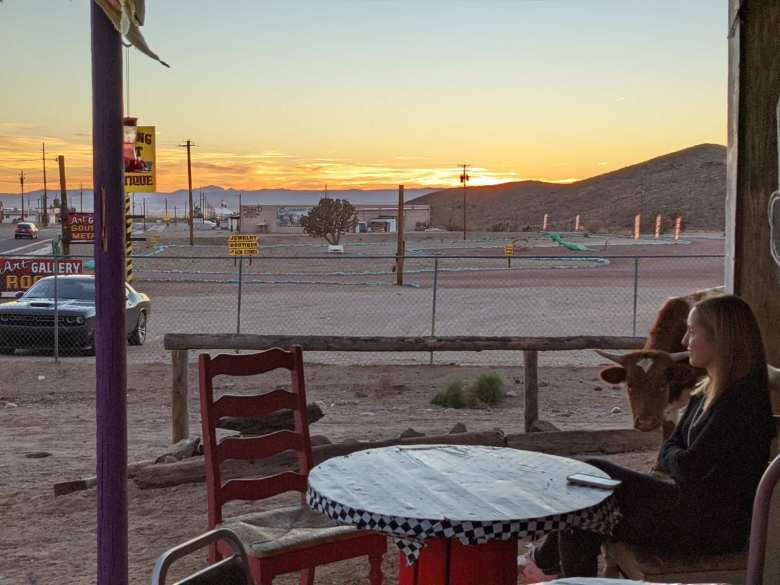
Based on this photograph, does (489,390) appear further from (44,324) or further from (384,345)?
(44,324)

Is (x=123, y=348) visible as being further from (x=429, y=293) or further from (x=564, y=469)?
(x=429, y=293)

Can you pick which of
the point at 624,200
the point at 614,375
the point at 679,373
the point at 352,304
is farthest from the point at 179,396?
the point at 624,200

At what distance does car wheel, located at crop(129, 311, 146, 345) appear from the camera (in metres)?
16.7

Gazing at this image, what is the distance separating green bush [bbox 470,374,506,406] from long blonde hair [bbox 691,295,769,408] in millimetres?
7289

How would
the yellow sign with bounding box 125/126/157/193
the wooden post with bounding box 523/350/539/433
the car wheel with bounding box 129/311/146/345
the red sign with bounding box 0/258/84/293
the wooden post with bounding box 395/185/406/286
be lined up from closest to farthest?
the wooden post with bounding box 523/350/539/433
the car wheel with bounding box 129/311/146/345
the yellow sign with bounding box 125/126/157/193
the red sign with bounding box 0/258/84/293
the wooden post with bounding box 395/185/406/286

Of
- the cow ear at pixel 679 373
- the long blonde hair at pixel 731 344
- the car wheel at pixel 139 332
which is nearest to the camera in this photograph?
the long blonde hair at pixel 731 344

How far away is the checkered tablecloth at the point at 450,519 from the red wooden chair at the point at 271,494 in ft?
1.78

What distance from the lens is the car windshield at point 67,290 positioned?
16125 mm

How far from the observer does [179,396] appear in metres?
7.88

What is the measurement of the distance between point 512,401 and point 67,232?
25.8 meters

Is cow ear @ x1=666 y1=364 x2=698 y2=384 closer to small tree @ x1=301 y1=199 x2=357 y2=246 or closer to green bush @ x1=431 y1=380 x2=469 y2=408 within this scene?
green bush @ x1=431 y1=380 x2=469 y2=408

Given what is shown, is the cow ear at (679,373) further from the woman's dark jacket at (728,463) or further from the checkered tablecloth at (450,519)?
the checkered tablecloth at (450,519)

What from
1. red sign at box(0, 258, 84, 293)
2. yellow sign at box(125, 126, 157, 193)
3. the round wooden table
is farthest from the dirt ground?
red sign at box(0, 258, 84, 293)

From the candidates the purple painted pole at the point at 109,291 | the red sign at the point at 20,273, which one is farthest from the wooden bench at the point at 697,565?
the red sign at the point at 20,273
